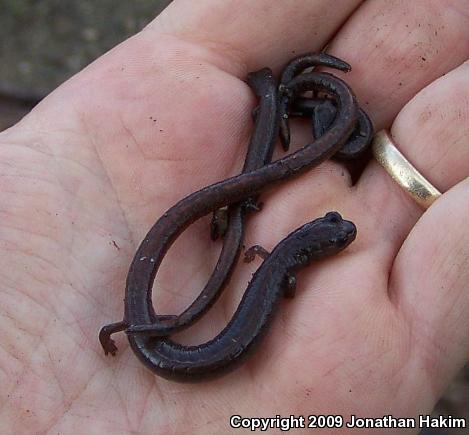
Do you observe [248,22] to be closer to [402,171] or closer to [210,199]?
[210,199]

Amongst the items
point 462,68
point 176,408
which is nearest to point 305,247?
point 176,408

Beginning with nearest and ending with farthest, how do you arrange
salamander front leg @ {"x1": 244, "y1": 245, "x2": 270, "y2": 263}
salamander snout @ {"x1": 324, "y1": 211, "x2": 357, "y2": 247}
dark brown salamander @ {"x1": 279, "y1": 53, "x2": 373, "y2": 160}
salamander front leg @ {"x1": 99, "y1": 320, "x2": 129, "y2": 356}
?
salamander front leg @ {"x1": 99, "y1": 320, "x2": 129, "y2": 356}, salamander snout @ {"x1": 324, "y1": 211, "x2": 357, "y2": 247}, salamander front leg @ {"x1": 244, "y1": 245, "x2": 270, "y2": 263}, dark brown salamander @ {"x1": 279, "y1": 53, "x2": 373, "y2": 160}

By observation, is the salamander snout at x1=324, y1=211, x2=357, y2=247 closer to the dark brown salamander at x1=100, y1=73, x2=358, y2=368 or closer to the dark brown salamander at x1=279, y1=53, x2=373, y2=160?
the dark brown salamander at x1=100, y1=73, x2=358, y2=368

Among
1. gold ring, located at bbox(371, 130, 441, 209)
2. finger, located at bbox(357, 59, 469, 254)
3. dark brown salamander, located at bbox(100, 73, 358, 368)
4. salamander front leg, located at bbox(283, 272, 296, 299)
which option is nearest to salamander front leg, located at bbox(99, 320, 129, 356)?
dark brown salamander, located at bbox(100, 73, 358, 368)

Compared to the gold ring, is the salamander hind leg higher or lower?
lower

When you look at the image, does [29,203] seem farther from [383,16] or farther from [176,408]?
[383,16]

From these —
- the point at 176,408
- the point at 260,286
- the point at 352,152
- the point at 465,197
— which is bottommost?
the point at 176,408

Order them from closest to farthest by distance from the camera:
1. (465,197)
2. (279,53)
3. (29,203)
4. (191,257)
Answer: (465,197)
(29,203)
(191,257)
(279,53)
